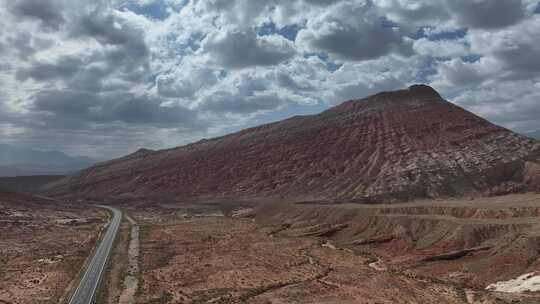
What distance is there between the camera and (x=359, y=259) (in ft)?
192

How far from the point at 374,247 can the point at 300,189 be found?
81.2 m

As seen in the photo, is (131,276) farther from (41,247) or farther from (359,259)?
(41,247)

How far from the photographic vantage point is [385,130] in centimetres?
16550

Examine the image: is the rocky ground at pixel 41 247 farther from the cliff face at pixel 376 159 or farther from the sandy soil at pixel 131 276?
the cliff face at pixel 376 159

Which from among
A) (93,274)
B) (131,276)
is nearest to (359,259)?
(131,276)

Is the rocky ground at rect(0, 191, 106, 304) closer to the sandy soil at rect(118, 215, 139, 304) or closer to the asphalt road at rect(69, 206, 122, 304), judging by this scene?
the asphalt road at rect(69, 206, 122, 304)

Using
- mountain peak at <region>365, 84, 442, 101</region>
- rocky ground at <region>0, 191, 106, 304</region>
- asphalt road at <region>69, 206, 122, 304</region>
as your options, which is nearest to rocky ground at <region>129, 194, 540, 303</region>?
asphalt road at <region>69, 206, 122, 304</region>

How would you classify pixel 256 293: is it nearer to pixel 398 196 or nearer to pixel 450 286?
pixel 450 286

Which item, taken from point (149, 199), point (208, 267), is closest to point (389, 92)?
point (149, 199)

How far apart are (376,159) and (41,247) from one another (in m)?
103

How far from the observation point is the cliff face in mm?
124125

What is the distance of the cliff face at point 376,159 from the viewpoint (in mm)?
124125

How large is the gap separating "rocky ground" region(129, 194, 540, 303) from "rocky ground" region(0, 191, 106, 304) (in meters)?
8.95

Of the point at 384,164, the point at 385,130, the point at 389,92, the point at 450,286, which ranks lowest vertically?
the point at 450,286
